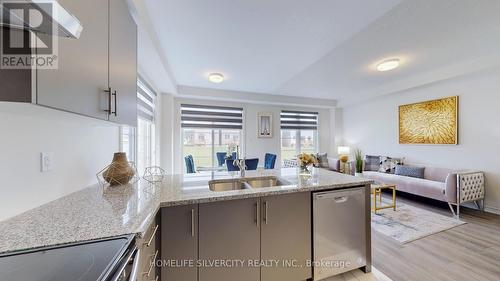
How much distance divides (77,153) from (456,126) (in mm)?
5762

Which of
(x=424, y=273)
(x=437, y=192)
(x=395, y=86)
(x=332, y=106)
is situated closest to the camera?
(x=424, y=273)

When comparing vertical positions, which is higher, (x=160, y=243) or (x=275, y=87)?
(x=275, y=87)


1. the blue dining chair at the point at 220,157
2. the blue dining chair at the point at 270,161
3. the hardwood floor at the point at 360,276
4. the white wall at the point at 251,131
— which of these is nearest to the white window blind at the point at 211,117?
the white wall at the point at 251,131

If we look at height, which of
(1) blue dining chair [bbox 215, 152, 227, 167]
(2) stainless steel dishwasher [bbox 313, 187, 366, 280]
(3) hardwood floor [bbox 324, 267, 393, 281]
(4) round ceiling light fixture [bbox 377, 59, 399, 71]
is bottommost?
(3) hardwood floor [bbox 324, 267, 393, 281]

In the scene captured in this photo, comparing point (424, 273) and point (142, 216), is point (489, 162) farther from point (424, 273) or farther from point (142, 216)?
point (142, 216)

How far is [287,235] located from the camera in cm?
156

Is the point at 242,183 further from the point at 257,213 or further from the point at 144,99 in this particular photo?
the point at 144,99

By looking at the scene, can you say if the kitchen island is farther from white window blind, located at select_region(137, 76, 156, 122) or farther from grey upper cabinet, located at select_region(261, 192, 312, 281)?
white window blind, located at select_region(137, 76, 156, 122)

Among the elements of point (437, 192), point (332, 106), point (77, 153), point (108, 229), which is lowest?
point (437, 192)

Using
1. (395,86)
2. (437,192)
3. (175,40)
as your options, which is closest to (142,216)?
(175,40)

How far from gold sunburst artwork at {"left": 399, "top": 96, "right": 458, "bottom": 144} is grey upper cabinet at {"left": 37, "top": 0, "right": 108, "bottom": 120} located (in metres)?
5.47

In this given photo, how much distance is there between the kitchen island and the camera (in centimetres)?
84

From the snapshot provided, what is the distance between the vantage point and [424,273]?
1817 mm

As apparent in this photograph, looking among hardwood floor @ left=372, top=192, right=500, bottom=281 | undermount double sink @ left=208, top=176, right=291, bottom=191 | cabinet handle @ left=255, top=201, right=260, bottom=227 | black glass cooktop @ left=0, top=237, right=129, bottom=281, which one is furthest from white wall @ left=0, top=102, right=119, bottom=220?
hardwood floor @ left=372, top=192, right=500, bottom=281
